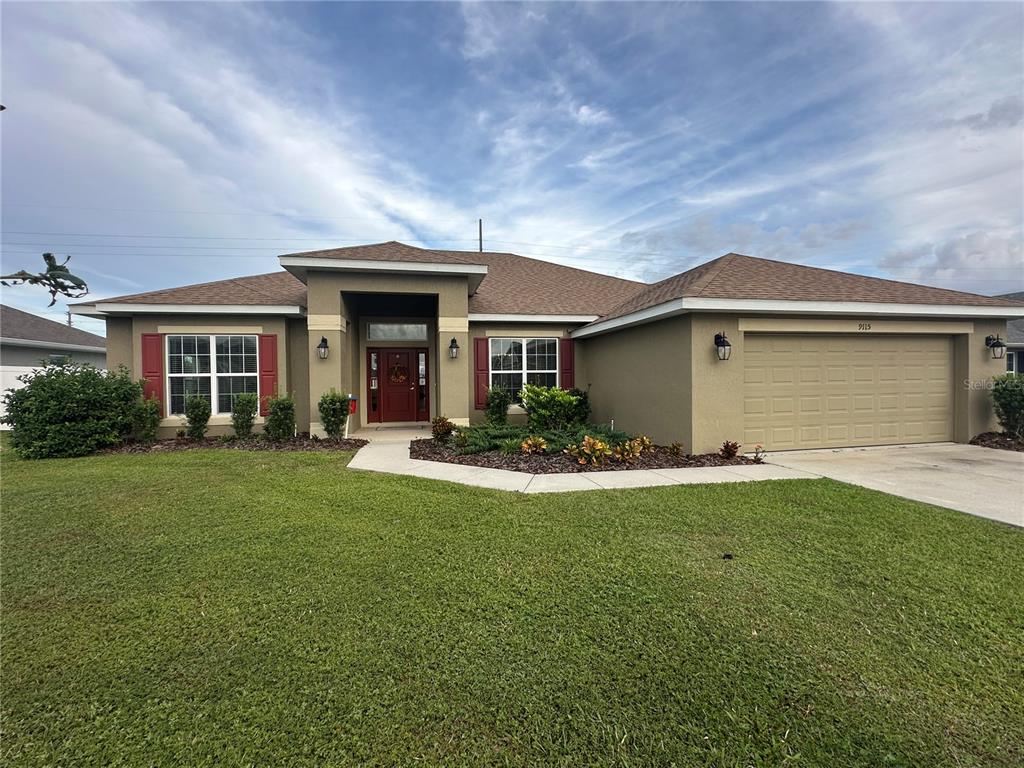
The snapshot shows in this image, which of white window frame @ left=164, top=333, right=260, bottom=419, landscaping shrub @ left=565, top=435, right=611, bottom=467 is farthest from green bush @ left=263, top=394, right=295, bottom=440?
landscaping shrub @ left=565, top=435, right=611, bottom=467

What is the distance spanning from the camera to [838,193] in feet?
42.2

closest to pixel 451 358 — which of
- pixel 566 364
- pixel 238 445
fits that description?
pixel 566 364

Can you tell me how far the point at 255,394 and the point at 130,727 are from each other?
925 centimetres

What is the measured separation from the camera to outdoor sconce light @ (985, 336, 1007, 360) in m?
9.05

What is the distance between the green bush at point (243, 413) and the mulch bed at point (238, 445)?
0.98 feet

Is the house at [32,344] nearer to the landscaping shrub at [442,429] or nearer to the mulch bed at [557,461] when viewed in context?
the landscaping shrub at [442,429]

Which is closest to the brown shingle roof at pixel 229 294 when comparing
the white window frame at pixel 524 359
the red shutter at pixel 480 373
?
the red shutter at pixel 480 373

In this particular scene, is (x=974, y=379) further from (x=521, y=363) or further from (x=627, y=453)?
(x=521, y=363)

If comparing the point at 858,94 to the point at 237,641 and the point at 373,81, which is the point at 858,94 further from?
the point at 237,641

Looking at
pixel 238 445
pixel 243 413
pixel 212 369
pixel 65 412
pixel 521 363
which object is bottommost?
pixel 238 445

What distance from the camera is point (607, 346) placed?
427 inches

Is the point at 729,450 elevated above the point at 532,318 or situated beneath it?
situated beneath

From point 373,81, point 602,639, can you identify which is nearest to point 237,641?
point 602,639

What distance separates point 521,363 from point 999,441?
9.91 meters
